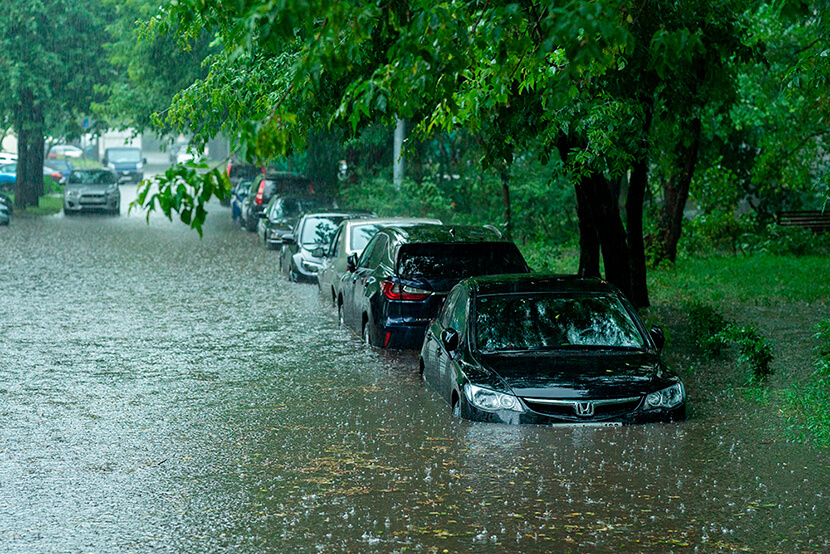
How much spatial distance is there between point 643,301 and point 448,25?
411 inches

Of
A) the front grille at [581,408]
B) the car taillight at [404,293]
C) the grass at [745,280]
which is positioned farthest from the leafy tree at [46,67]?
the front grille at [581,408]

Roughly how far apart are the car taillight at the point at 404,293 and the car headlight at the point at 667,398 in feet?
15.3

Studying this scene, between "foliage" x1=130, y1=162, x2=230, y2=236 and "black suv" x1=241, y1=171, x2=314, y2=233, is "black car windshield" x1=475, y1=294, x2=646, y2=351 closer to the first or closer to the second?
"foliage" x1=130, y1=162, x2=230, y2=236

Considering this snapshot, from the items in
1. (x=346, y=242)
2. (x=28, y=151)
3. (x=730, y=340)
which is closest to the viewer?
(x=730, y=340)

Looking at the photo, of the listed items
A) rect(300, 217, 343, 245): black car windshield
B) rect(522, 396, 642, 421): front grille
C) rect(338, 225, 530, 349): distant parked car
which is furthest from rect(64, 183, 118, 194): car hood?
rect(522, 396, 642, 421): front grille

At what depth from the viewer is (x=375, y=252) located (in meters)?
15.7

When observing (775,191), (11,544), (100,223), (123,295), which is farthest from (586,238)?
(100,223)

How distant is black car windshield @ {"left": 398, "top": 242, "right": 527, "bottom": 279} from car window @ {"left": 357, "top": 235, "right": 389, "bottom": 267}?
2.91ft

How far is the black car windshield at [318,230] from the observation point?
900 inches

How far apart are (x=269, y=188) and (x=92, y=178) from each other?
1284 centimetres

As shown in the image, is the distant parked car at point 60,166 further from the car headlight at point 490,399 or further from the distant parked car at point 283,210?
the car headlight at point 490,399

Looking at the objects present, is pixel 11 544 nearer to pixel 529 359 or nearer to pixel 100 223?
pixel 529 359

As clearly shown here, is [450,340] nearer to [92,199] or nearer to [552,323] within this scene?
[552,323]

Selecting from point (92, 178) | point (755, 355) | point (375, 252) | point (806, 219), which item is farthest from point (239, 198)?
point (755, 355)
